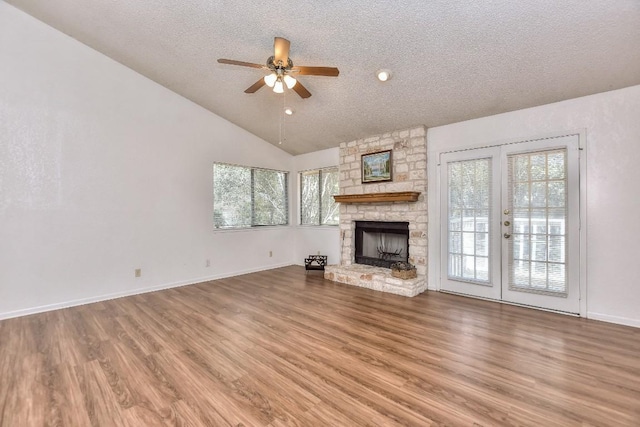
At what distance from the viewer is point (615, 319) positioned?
3129mm

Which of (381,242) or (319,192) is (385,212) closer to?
(381,242)

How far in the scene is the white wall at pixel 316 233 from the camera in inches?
229

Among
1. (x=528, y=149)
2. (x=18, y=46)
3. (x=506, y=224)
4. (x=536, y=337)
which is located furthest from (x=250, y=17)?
(x=536, y=337)

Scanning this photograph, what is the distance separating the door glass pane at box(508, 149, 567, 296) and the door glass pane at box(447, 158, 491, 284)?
11.8 inches

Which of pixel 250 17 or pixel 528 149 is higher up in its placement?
pixel 250 17

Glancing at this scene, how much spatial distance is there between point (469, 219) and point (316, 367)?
304 centimetres

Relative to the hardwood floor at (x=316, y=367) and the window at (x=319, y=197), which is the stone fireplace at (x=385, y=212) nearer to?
the window at (x=319, y=197)

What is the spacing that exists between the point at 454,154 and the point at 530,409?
10.7ft

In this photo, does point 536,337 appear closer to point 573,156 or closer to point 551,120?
point 573,156

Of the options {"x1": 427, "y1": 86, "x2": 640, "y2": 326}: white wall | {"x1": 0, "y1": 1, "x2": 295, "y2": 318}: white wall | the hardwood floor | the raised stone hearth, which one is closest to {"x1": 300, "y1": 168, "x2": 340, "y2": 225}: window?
the raised stone hearth

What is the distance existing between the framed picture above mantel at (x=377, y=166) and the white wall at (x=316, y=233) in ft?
2.61

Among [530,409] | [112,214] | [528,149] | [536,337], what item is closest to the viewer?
[530,409]

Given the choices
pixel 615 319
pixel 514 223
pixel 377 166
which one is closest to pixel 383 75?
pixel 377 166

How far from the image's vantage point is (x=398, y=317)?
3.32m
